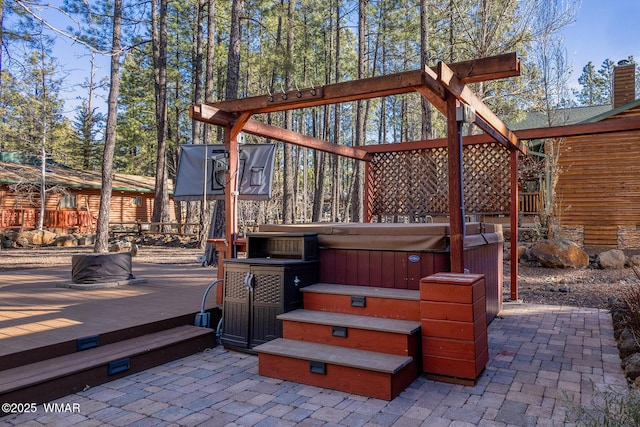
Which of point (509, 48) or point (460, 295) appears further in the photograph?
point (509, 48)

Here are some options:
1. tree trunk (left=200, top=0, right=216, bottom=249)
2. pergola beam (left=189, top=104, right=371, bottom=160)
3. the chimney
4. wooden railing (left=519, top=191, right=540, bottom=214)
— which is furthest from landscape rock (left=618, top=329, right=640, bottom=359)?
the chimney

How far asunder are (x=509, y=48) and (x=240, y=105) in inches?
364

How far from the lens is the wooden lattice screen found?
5438mm

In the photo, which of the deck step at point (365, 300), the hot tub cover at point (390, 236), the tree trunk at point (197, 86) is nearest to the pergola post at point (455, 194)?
the hot tub cover at point (390, 236)

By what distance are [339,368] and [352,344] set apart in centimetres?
28

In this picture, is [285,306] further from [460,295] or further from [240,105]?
[240,105]

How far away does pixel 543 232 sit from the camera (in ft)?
33.7

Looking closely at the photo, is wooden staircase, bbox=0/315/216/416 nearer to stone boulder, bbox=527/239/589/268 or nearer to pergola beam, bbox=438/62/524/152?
pergola beam, bbox=438/62/524/152

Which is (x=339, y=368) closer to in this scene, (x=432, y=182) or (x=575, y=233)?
(x=432, y=182)

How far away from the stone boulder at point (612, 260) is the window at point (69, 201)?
62.7 ft

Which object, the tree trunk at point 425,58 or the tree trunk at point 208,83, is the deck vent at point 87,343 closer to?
the tree trunk at point 208,83

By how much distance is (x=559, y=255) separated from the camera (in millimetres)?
7723

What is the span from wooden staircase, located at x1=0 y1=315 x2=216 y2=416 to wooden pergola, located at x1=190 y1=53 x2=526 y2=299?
38.0 inches

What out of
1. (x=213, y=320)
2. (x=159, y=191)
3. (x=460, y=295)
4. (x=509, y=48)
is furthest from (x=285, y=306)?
(x=159, y=191)
